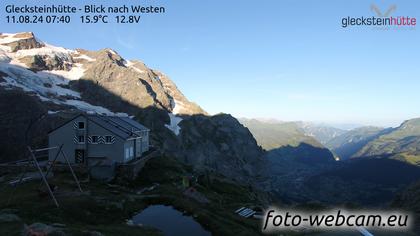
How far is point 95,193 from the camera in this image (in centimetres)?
5238

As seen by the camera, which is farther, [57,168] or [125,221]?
[57,168]

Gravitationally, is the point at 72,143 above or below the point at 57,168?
above

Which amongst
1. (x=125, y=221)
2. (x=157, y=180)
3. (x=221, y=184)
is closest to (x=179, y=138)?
(x=221, y=184)

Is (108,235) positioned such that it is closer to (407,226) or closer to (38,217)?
(38,217)

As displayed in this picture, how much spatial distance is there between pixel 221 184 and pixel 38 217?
69445mm
